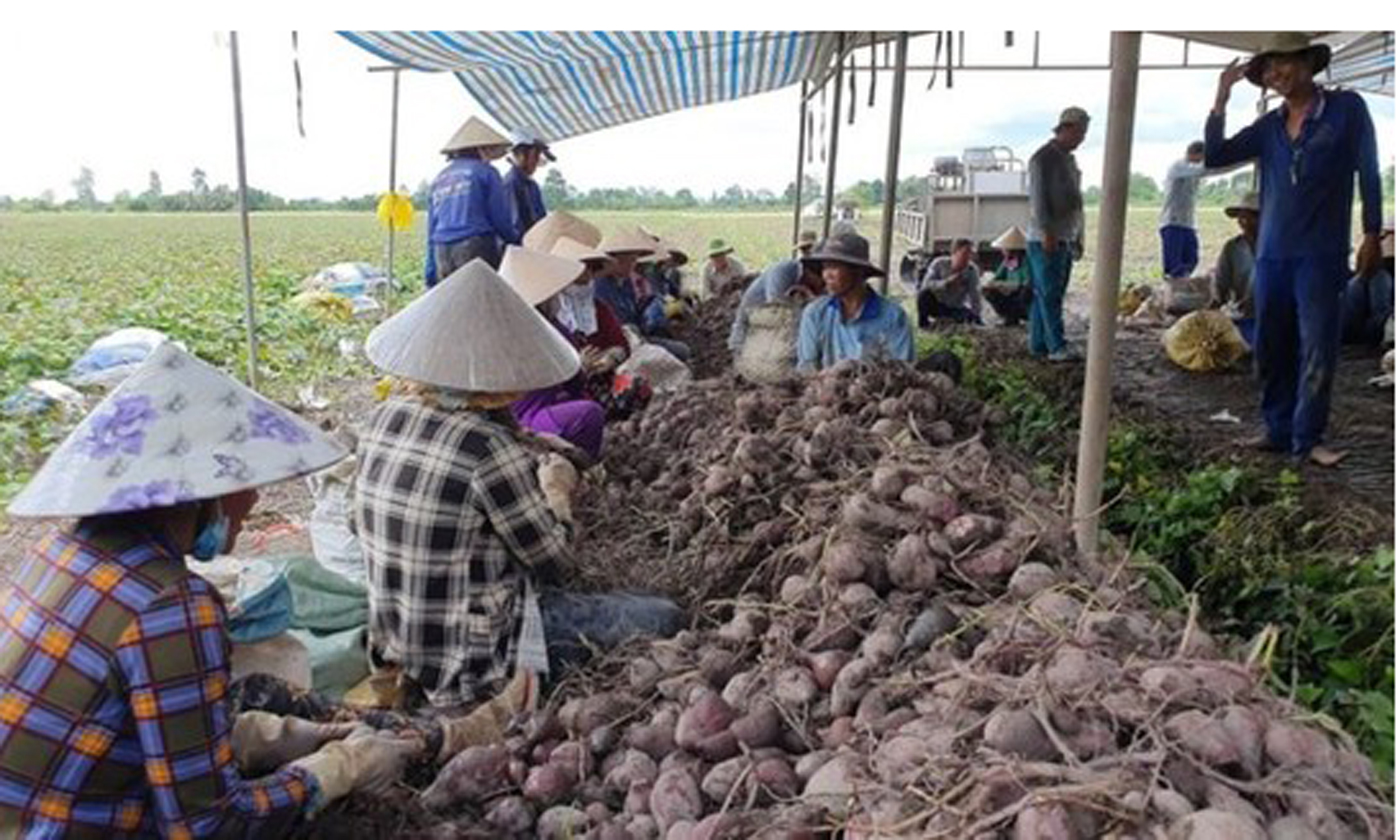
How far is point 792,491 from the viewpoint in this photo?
3.18 metres

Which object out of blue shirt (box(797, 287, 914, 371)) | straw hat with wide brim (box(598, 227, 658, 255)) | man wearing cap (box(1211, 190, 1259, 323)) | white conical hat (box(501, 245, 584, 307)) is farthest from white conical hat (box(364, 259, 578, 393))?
man wearing cap (box(1211, 190, 1259, 323))

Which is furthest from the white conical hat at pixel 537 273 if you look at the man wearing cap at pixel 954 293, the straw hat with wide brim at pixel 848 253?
the man wearing cap at pixel 954 293

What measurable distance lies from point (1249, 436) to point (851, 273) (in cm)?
199

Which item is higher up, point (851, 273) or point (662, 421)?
point (851, 273)

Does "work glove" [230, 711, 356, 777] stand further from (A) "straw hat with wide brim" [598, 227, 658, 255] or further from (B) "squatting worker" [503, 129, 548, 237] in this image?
(B) "squatting worker" [503, 129, 548, 237]

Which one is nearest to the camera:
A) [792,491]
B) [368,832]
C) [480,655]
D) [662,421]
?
[368,832]

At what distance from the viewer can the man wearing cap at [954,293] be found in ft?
31.6

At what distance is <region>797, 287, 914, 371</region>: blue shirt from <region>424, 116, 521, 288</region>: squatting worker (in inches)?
103

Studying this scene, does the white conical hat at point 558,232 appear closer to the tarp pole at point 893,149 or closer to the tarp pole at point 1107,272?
the tarp pole at point 893,149

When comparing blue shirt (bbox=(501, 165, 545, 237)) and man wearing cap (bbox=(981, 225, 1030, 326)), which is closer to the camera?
blue shirt (bbox=(501, 165, 545, 237))

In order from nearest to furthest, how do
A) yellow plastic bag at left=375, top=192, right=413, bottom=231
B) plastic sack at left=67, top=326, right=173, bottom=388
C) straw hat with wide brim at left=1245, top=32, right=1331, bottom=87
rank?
1. straw hat with wide brim at left=1245, top=32, right=1331, bottom=87
2. plastic sack at left=67, top=326, right=173, bottom=388
3. yellow plastic bag at left=375, top=192, right=413, bottom=231

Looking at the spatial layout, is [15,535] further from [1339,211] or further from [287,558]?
[1339,211]

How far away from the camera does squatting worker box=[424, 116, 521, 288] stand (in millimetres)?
6707

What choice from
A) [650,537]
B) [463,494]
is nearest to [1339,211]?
[650,537]
